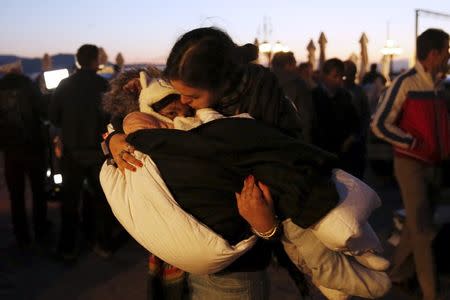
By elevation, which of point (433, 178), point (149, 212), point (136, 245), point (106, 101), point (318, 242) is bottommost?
point (136, 245)

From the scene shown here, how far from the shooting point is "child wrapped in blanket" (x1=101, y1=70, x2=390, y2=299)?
2.06m

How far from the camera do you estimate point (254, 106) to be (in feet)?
7.22

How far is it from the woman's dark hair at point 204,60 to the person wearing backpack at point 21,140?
15.7 ft

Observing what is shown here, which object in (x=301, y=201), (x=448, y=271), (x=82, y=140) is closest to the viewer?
(x=301, y=201)

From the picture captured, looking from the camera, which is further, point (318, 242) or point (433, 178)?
point (433, 178)

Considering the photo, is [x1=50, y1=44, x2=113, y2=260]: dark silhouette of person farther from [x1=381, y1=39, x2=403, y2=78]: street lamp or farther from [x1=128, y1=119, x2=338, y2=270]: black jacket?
[x1=381, y1=39, x2=403, y2=78]: street lamp

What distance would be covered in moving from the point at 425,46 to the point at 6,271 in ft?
13.4

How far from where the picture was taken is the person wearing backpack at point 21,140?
6.56m

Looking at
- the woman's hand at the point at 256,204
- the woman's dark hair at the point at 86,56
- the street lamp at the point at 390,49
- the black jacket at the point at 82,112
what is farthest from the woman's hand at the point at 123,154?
the street lamp at the point at 390,49

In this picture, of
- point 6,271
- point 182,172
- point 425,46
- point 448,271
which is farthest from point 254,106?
point 6,271

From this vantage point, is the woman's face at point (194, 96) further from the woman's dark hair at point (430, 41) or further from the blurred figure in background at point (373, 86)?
the blurred figure in background at point (373, 86)

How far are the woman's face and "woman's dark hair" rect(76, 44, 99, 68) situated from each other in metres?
4.05

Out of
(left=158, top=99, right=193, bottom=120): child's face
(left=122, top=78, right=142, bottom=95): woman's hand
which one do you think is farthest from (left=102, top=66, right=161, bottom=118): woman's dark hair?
(left=158, top=99, right=193, bottom=120): child's face

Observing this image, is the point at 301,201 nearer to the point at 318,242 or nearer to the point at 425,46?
the point at 318,242
